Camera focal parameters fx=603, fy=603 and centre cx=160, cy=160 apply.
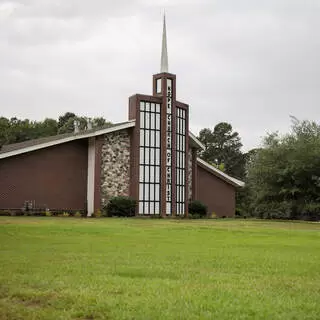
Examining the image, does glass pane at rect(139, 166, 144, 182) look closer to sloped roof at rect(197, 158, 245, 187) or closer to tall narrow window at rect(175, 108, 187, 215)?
tall narrow window at rect(175, 108, 187, 215)

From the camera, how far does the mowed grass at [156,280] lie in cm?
730

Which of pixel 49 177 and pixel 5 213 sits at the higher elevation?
pixel 49 177

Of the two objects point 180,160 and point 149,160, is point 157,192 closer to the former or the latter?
point 149,160

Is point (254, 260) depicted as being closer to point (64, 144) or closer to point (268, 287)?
point (268, 287)

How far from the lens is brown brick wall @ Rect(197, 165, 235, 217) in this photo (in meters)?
50.1

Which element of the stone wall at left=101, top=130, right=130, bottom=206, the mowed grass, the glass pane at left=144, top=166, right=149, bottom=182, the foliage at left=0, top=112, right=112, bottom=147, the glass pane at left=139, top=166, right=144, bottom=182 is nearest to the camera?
the mowed grass

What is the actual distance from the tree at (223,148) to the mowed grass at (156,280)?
70056 millimetres

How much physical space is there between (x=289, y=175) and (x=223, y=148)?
47.4 metres

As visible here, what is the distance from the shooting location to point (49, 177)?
41688 mm

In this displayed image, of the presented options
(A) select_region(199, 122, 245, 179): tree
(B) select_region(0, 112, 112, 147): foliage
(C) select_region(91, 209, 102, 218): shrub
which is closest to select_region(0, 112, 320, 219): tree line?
(C) select_region(91, 209, 102, 218): shrub

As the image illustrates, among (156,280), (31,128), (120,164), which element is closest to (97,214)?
(120,164)

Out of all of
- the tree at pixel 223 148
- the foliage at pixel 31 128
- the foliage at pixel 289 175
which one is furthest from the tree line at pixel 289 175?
the tree at pixel 223 148

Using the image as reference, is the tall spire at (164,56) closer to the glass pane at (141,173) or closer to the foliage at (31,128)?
the glass pane at (141,173)

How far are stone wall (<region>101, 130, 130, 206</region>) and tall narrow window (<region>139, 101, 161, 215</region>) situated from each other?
108 centimetres
